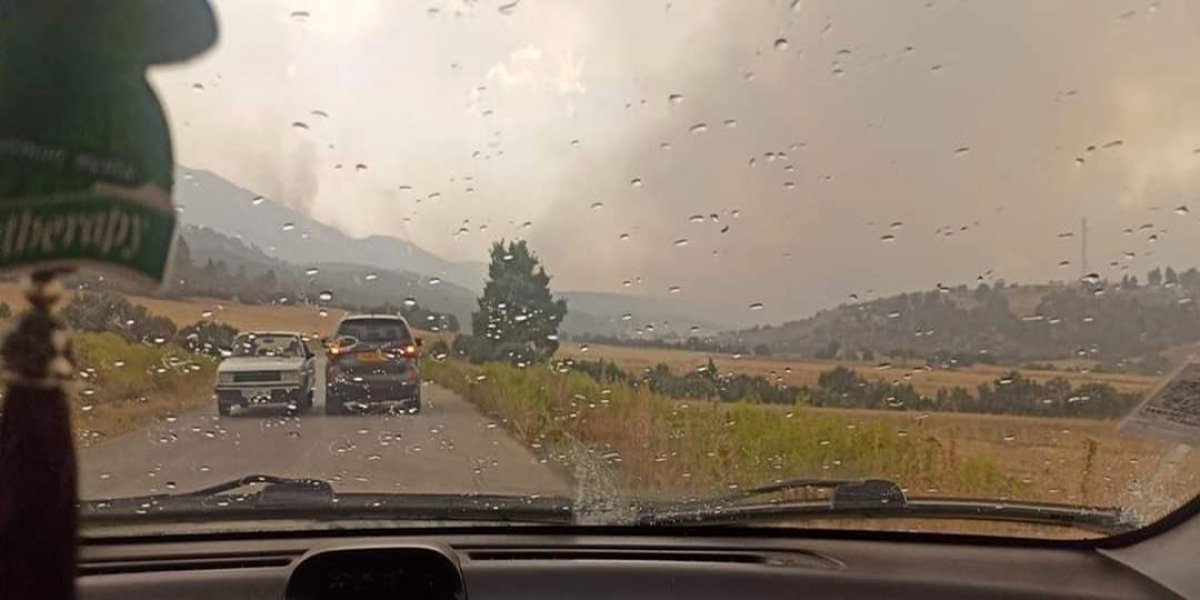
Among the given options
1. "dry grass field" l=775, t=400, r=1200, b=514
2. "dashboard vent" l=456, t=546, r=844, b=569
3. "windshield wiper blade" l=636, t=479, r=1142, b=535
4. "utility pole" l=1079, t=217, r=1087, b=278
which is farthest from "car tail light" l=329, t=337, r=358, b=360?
"utility pole" l=1079, t=217, r=1087, b=278

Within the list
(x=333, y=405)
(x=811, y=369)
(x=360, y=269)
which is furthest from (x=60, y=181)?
(x=811, y=369)

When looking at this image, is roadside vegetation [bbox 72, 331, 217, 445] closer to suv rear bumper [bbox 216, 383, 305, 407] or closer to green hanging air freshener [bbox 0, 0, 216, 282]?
suv rear bumper [bbox 216, 383, 305, 407]

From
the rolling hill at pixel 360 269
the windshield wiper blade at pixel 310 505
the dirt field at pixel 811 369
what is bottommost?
the windshield wiper blade at pixel 310 505

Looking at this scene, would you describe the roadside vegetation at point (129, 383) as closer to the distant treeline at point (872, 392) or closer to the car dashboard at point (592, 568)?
the car dashboard at point (592, 568)

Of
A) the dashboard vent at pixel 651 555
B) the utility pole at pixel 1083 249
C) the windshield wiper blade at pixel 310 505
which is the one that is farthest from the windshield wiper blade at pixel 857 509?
the utility pole at pixel 1083 249

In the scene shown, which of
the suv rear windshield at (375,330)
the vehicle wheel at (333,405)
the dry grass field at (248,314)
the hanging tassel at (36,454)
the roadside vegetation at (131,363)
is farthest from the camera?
the vehicle wheel at (333,405)

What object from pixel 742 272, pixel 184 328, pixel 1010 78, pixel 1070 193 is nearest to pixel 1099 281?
pixel 1070 193

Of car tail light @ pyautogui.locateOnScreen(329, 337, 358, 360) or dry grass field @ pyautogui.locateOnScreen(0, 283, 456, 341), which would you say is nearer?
dry grass field @ pyautogui.locateOnScreen(0, 283, 456, 341)
